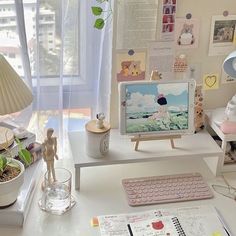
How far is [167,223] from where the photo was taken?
4.39ft

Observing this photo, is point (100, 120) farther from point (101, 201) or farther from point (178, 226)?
→ point (178, 226)

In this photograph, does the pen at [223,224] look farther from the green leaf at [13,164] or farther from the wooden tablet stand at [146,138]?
the green leaf at [13,164]

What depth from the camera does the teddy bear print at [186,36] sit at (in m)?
1.57

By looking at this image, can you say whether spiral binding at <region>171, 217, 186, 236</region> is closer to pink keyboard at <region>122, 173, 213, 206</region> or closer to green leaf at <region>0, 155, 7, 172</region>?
pink keyboard at <region>122, 173, 213, 206</region>

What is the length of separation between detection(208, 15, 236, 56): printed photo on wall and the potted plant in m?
0.76

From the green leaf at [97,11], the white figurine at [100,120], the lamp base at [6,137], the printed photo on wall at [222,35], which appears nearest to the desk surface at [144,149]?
the white figurine at [100,120]

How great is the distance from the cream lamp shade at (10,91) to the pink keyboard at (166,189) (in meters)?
0.45

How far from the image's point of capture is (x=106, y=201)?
1.44m

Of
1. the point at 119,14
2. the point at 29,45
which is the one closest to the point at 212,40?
the point at 119,14

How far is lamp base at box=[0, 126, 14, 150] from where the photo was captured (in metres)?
1.42

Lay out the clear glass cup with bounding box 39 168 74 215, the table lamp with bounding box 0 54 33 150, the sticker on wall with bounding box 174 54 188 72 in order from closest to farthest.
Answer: the table lamp with bounding box 0 54 33 150, the clear glass cup with bounding box 39 168 74 215, the sticker on wall with bounding box 174 54 188 72

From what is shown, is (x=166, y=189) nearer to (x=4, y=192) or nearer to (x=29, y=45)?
(x=4, y=192)

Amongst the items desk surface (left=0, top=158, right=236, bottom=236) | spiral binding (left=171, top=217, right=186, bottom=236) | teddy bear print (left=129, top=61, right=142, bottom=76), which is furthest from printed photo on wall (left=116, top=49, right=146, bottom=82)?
spiral binding (left=171, top=217, right=186, bottom=236)

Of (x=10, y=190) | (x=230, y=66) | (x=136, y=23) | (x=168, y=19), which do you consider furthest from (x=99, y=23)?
(x=10, y=190)
